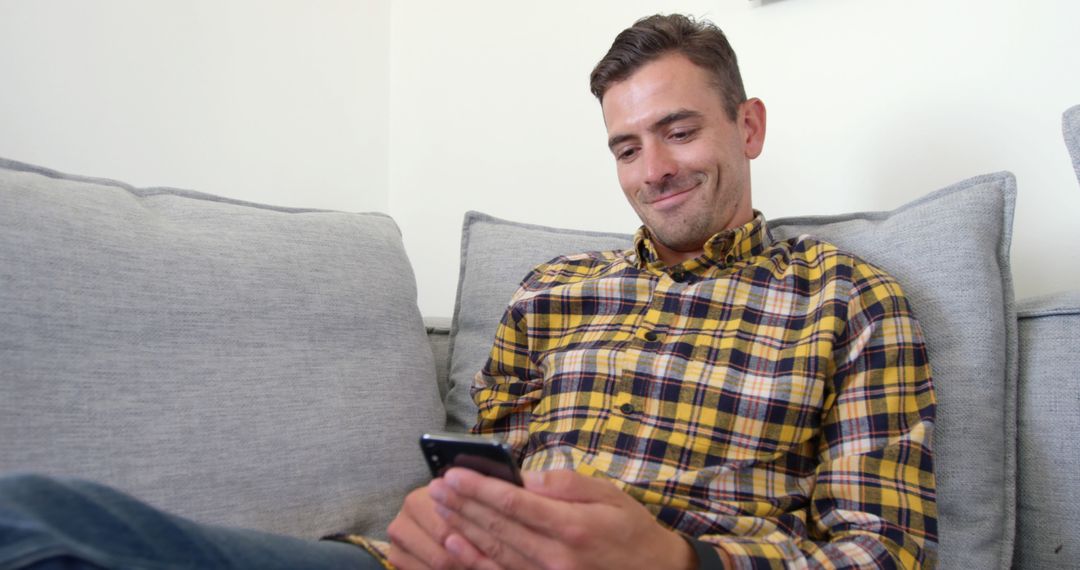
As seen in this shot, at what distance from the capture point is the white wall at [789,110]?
128cm

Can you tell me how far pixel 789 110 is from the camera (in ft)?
5.02

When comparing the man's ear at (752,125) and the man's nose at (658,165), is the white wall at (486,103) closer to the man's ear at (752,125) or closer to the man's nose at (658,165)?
the man's ear at (752,125)

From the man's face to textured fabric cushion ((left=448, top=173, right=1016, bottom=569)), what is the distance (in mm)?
154

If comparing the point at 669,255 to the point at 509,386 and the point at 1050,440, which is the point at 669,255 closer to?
the point at 509,386

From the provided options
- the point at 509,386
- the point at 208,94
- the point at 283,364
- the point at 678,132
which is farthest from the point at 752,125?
the point at 208,94

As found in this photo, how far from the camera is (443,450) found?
694 mm

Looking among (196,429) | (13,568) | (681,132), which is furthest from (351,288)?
→ (13,568)

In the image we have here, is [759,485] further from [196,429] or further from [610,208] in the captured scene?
[610,208]

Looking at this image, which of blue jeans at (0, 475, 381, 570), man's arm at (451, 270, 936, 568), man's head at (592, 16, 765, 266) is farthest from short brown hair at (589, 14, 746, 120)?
blue jeans at (0, 475, 381, 570)

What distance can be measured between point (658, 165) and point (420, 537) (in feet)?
2.10

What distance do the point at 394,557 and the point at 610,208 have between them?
1.14m

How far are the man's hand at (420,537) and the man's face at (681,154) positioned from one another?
0.59 meters

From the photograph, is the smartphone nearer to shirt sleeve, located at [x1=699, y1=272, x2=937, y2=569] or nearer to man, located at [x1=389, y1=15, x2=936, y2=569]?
man, located at [x1=389, y1=15, x2=936, y2=569]

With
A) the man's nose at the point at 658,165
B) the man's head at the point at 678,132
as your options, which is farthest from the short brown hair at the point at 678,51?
the man's nose at the point at 658,165
